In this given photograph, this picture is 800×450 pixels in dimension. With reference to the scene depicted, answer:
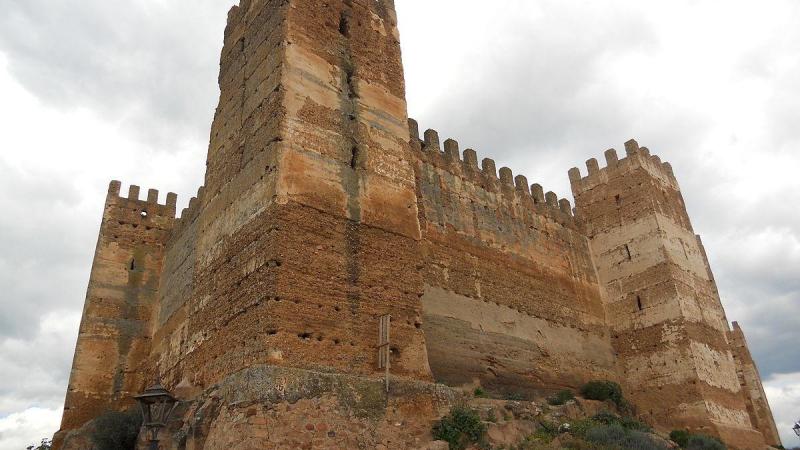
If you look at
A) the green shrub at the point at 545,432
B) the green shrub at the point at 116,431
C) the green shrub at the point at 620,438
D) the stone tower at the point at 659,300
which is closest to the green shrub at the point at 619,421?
the green shrub at the point at 620,438

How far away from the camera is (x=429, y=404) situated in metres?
11.5

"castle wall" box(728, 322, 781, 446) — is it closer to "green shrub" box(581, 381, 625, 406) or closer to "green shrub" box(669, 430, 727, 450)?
"green shrub" box(669, 430, 727, 450)

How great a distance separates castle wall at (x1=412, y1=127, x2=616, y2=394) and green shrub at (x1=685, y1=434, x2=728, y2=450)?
10.3 feet

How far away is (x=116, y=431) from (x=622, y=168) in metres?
17.4

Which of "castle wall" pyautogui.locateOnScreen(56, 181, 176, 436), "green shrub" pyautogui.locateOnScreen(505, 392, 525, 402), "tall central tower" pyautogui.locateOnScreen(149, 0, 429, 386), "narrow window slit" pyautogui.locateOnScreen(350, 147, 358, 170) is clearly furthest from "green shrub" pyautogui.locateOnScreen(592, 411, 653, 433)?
"castle wall" pyautogui.locateOnScreen(56, 181, 176, 436)

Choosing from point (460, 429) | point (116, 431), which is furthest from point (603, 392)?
point (116, 431)

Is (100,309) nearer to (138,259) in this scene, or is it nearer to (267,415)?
(138,259)

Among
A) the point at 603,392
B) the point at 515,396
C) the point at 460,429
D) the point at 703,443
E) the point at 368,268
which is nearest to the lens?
the point at 460,429

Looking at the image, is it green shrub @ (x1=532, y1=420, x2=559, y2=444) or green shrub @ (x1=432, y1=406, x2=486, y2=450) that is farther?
green shrub @ (x1=532, y1=420, x2=559, y2=444)

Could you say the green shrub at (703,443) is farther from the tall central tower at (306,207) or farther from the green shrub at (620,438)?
the tall central tower at (306,207)

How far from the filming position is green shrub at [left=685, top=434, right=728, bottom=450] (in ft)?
52.8

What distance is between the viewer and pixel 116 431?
15.4 metres

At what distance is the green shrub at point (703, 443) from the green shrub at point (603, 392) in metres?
1.90

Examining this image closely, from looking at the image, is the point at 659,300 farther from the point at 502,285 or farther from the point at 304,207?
the point at 304,207
